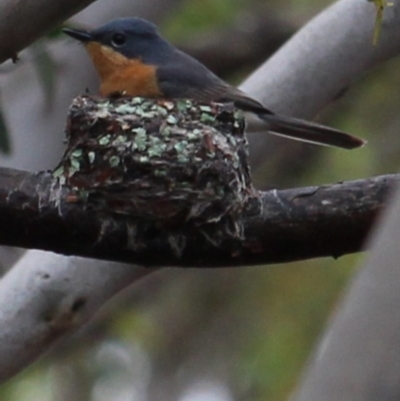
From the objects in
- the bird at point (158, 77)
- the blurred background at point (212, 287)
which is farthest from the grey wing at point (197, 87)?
the blurred background at point (212, 287)

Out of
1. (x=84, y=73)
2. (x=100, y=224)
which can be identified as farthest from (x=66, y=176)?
(x=84, y=73)

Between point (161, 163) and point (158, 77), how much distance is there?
5.14 ft

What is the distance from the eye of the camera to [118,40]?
5102mm

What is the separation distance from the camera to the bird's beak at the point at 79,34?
4.67 m

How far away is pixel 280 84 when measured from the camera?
5074mm

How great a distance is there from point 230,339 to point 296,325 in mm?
1077

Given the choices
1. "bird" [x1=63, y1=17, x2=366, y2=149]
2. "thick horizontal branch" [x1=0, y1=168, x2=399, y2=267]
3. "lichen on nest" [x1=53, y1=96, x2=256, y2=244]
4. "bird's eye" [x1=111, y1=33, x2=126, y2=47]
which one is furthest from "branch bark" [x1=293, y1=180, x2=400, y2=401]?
"bird's eye" [x1=111, y1=33, x2=126, y2=47]

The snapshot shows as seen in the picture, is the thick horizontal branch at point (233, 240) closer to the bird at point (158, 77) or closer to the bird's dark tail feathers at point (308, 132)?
the bird at point (158, 77)

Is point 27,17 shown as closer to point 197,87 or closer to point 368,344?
point 368,344

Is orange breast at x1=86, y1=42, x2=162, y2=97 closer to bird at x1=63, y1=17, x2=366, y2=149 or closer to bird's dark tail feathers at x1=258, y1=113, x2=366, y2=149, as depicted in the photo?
bird at x1=63, y1=17, x2=366, y2=149

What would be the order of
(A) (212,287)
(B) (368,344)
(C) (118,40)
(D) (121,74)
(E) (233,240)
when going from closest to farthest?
(B) (368,344), (E) (233,240), (D) (121,74), (C) (118,40), (A) (212,287)

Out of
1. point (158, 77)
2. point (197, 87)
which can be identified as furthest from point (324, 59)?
point (158, 77)

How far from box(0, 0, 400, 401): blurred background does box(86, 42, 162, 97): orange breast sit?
204 cm

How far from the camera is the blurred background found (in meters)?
7.37
